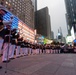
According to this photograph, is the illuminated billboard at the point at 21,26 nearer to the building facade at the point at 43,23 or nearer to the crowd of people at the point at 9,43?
Answer: the crowd of people at the point at 9,43

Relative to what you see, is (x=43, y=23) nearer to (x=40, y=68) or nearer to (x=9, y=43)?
(x=9, y=43)

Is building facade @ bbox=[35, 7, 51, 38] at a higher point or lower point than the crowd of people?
higher

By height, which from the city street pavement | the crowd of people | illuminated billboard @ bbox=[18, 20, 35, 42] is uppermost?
illuminated billboard @ bbox=[18, 20, 35, 42]

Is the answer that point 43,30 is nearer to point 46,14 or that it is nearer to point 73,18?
point 46,14

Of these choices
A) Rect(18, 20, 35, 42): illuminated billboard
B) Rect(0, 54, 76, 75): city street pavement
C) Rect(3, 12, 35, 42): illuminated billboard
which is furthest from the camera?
Rect(18, 20, 35, 42): illuminated billboard

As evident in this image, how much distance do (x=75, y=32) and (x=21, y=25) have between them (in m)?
33.9

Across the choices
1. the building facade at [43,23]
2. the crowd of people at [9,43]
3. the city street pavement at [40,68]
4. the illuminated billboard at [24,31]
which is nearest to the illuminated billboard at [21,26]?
the illuminated billboard at [24,31]

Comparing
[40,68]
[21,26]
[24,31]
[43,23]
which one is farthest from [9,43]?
[43,23]

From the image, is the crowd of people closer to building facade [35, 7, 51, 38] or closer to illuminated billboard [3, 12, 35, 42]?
illuminated billboard [3, 12, 35, 42]

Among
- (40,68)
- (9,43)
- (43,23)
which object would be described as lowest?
(40,68)

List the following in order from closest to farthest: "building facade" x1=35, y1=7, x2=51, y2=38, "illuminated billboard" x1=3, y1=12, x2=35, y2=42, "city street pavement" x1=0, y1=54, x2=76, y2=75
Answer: "city street pavement" x1=0, y1=54, x2=76, y2=75
"illuminated billboard" x1=3, y1=12, x2=35, y2=42
"building facade" x1=35, y1=7, x2=51, y2=38

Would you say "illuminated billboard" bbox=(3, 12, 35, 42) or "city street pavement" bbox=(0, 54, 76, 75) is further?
"illuminated billboard" bbox=(3, 12, 35, 42)

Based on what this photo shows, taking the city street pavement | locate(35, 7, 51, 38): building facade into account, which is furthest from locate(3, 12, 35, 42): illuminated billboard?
locate(35, 7, 51, 38): building facade

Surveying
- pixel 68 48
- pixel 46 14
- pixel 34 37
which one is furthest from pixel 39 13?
pixel 68 48
